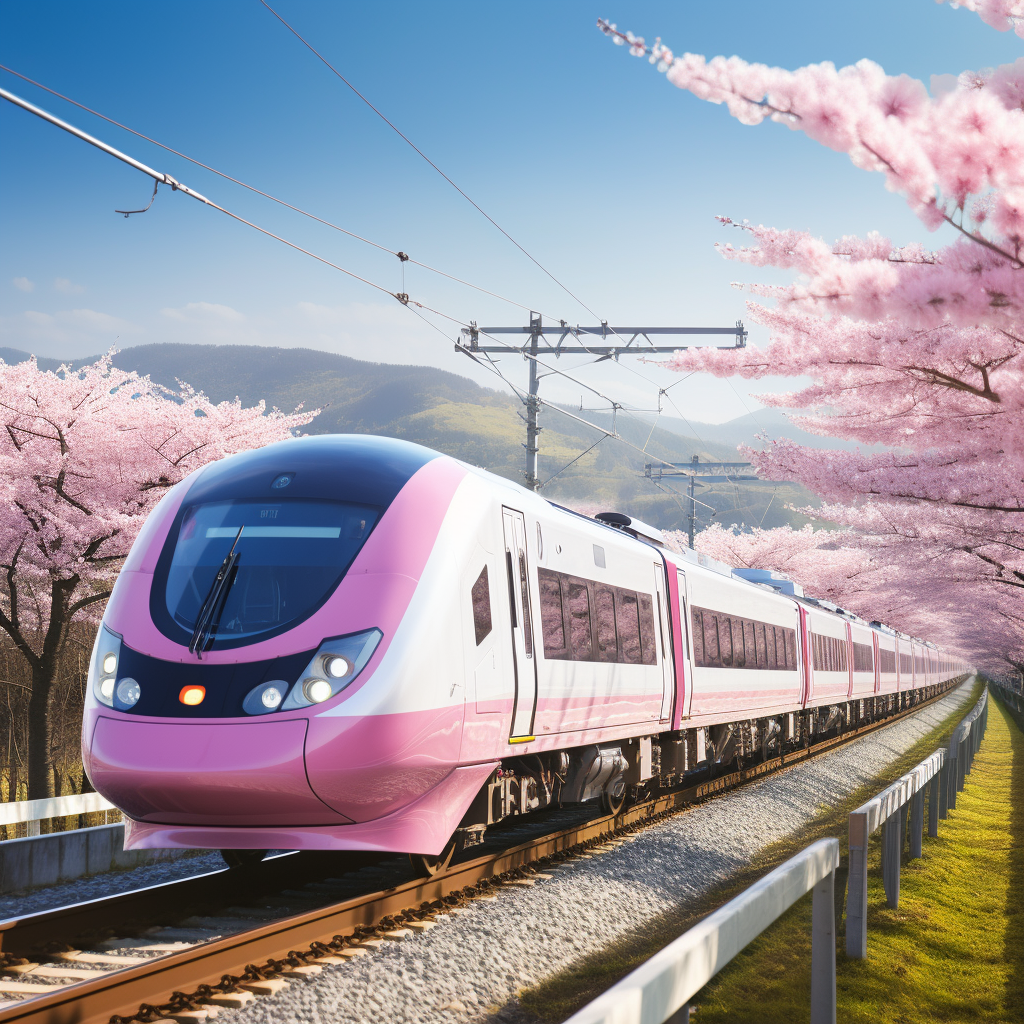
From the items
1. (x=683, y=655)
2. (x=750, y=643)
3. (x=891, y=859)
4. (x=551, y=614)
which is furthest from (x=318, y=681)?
(x=750, y=643)

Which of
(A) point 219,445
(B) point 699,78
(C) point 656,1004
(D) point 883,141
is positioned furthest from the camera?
(A) point 219,445

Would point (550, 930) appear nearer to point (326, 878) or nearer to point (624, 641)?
point (326, 878)

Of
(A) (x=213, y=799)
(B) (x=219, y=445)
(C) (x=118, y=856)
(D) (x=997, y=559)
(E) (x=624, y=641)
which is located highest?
(B) (x=219, y=445)

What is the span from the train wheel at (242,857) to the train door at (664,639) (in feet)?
16.0

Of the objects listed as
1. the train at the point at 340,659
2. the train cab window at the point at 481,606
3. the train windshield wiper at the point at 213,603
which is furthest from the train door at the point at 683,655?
the train windshield wiper at the point at 213,603

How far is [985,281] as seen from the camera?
5.01m

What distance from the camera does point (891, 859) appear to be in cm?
720

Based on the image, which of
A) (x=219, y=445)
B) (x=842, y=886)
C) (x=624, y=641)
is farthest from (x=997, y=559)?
(x=842, y=886)

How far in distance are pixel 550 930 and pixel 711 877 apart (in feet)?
8.66

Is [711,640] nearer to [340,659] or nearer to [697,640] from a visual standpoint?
[697,640]

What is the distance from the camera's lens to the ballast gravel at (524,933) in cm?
486

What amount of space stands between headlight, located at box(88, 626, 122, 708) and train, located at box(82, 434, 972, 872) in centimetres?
2

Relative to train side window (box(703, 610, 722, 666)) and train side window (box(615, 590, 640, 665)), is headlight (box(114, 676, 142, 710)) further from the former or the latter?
train side window (box(703, 610, 722, 666))

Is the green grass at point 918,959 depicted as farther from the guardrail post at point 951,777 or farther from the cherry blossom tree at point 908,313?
the cherry blossom tree at point 908,313
